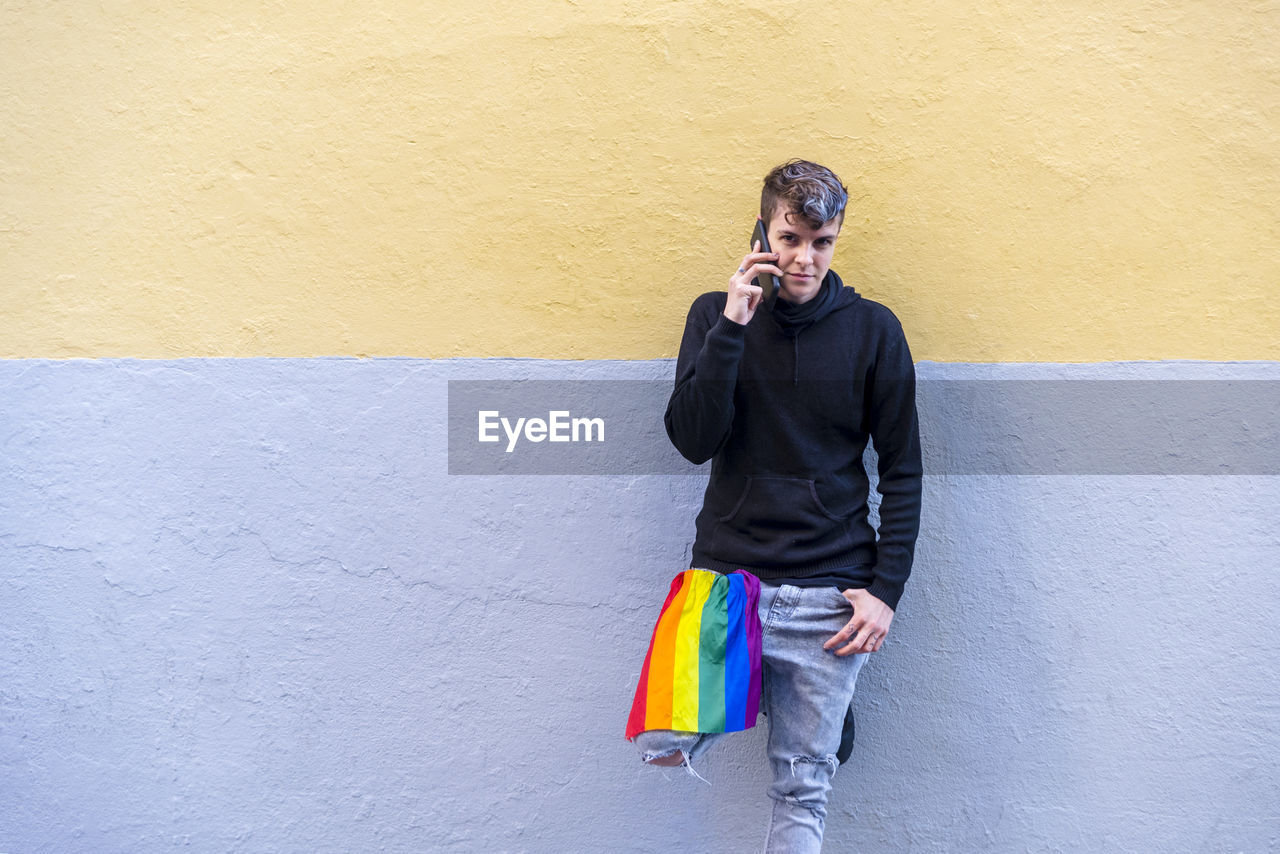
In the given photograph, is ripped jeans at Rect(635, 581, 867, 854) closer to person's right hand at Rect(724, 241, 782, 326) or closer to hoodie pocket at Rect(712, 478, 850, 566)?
hoodie pocket at Rect(712, 478, 850, 566)

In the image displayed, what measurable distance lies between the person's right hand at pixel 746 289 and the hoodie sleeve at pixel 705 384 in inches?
1.0

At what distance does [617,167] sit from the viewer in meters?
2.98

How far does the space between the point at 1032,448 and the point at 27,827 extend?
134 inches

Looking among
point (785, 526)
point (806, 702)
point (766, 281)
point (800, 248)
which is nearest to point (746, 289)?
point (766, 281)

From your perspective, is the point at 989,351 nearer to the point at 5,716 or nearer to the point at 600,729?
the point at 600,729

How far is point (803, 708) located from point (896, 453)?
2.39 ft

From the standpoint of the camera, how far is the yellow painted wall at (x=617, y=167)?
2.94 metres

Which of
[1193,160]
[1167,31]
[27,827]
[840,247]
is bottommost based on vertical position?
[27,827]

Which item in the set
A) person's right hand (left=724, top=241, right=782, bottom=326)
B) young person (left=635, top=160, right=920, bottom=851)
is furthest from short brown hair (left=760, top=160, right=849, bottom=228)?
person's right hand (left=724, top=241, right=782, bottom=326)

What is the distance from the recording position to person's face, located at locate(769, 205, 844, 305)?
248cm

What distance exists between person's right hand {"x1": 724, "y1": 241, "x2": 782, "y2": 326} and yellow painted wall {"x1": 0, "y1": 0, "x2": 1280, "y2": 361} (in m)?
0.53

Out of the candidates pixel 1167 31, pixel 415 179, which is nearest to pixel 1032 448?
pixel 1167 31

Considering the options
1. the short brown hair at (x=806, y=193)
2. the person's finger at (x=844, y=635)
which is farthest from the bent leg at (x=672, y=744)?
the short brown hair at (x=806, y=193)

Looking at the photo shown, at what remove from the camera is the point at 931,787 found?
3.03m
